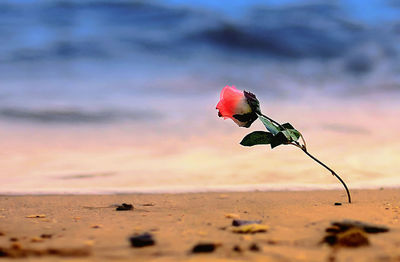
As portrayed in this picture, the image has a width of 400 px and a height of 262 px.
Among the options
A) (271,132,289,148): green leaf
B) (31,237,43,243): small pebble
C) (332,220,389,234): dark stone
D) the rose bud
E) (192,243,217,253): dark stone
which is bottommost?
(31,237,43,243): small pebble

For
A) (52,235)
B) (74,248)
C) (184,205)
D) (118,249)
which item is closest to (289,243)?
(118,249)

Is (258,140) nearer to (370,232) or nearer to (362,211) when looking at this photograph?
(362,211)

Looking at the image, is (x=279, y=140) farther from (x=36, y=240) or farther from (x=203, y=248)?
(x=36, y=240)

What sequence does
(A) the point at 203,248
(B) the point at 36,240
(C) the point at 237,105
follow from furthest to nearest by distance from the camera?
1. (C) the point at 237,105
2. (B) the point at 36,240
3. (A) the point at 203,248

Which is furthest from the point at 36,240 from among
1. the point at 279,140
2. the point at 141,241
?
the point at 279,140

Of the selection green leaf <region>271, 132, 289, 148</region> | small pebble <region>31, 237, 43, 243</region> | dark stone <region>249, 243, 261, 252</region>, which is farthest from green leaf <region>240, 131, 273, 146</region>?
small pebble <region>31, 237, 43, 243</region>

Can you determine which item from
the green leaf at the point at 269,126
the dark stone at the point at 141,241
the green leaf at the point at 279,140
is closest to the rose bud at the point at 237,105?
the green leaf at the point at 269,126

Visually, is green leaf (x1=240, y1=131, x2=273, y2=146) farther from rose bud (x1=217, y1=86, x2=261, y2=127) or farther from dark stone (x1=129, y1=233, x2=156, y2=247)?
dark stone (x1=129, y1=233, x2=156, y2=247)

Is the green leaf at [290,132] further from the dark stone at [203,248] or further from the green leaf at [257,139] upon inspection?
the dark stone at [203,248]
